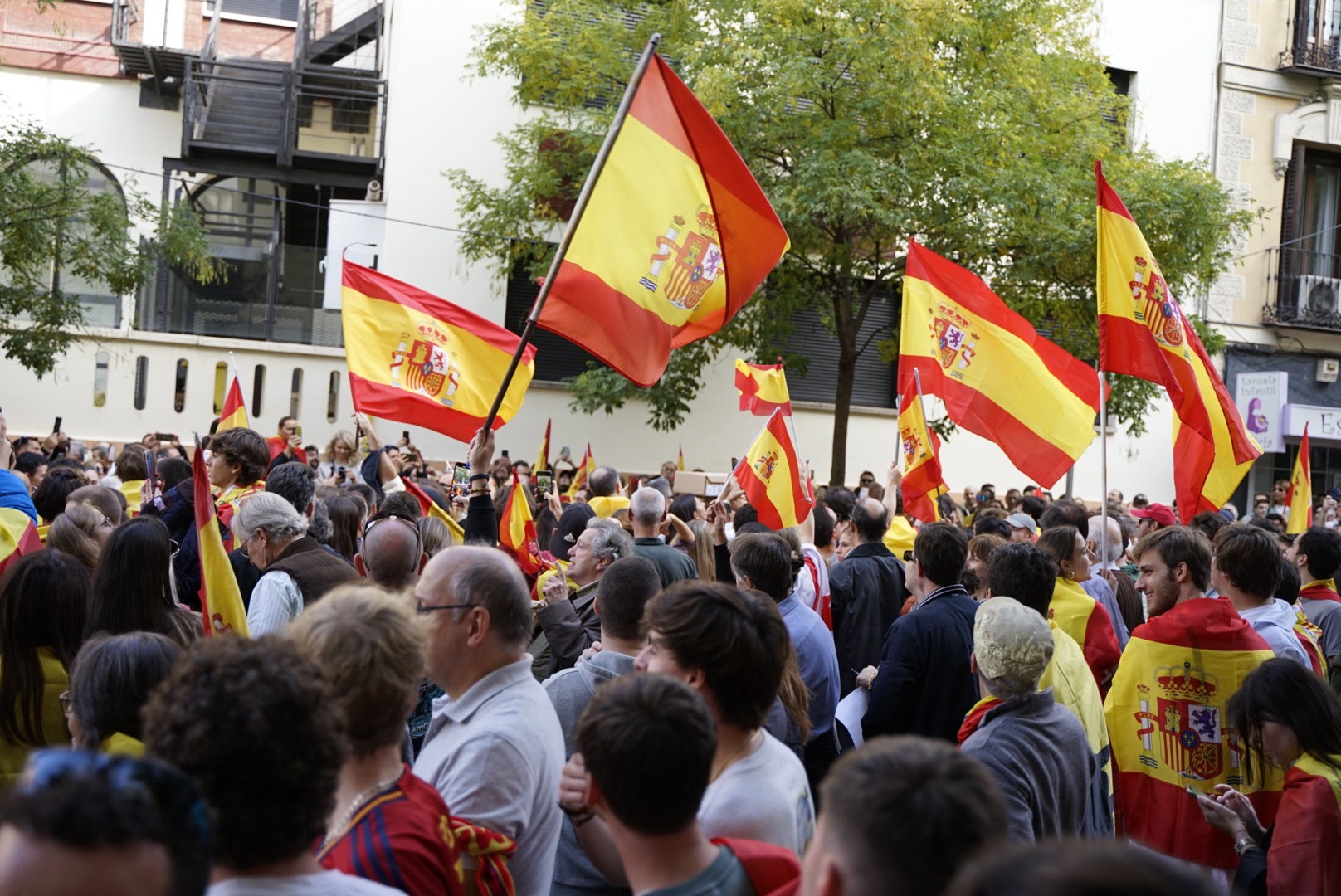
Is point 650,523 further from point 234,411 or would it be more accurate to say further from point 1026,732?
point 234,411

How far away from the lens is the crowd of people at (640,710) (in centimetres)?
192

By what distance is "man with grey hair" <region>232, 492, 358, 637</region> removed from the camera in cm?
516

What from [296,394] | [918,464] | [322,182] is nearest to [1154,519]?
[918,464]

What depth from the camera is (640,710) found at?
8.27 feet

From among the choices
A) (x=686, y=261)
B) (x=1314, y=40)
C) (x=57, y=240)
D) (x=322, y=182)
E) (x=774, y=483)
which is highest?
(x=1314, y=40)

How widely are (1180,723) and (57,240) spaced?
48.1ft

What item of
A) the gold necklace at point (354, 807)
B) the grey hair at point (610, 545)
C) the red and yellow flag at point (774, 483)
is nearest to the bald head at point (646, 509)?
the grey hair at point (610, 545)

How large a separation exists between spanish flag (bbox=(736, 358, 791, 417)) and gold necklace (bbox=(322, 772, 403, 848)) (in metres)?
7.84

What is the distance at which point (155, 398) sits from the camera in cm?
2044

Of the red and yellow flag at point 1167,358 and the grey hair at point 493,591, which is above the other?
the red and yellow flag at point 1167,358

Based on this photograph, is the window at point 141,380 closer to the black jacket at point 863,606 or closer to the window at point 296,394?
the window at point 296,394

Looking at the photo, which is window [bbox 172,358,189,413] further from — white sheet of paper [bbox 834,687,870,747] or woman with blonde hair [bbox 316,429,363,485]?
white sheet of paper [bbox 834,687,870,747]

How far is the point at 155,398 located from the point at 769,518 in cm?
1436

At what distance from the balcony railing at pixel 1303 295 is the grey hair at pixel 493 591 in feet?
82.3
